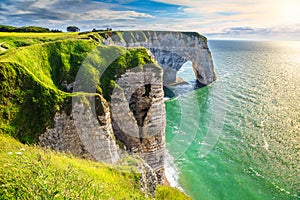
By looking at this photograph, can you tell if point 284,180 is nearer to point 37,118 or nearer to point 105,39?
point 37,118

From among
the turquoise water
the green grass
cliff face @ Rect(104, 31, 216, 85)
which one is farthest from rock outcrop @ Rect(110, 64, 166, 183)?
cliff face @ Rect(104, 31, 216, 85)

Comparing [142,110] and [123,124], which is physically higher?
[142,110]

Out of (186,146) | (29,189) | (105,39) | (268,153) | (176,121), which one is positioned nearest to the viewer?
(29,189)

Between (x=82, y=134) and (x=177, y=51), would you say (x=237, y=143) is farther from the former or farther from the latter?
(x=177, y=51)

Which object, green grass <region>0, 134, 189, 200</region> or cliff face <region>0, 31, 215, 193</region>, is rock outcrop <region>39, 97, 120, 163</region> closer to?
cliff face <region>0, 31, 215, 193</region>

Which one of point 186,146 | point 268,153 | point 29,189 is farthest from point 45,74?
point 268,153

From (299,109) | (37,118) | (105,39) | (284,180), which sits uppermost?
(105,39)

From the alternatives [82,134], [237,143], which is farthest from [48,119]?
[237,143]
